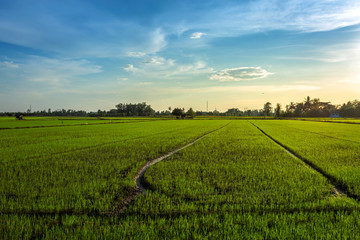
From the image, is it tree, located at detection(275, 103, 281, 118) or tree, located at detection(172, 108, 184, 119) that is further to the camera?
tree, located at detection(275, 103, 281, 118)

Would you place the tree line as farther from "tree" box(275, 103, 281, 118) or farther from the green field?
the green field

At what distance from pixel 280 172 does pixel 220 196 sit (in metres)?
3.74

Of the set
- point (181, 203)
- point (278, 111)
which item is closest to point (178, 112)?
point (278, 111)

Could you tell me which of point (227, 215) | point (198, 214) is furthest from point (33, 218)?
point (227, 215)

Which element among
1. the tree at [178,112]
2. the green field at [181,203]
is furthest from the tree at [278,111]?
the green field at [181,203]

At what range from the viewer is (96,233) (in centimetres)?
410

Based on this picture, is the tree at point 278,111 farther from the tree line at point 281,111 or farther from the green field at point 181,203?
the green field at point 181,203

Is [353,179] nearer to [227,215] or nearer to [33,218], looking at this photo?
[227,215]

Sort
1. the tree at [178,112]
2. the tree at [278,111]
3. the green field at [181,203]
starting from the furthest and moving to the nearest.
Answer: the tree at [278,111] → the tree at [178,112] → the green field at [181,203]

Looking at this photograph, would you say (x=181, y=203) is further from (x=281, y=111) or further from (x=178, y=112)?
(x=281, y=111)

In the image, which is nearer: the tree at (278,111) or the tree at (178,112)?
the tree at (178,112)

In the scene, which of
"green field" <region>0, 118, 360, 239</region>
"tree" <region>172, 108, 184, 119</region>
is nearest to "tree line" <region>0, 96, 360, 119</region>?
"tree" <region>172, 108, 184, 119</region>

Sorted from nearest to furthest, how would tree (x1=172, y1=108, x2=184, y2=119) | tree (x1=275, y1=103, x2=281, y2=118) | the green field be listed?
the green field → tree (x1=172, y1=108, x2=184, y2=119) → tree (x1=275, y1=103, x2=281, y2=118)

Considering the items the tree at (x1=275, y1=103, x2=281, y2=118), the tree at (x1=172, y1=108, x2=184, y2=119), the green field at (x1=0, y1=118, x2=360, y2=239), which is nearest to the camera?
the green field at (x1=0, y1=118, x2=360, y2=239)
